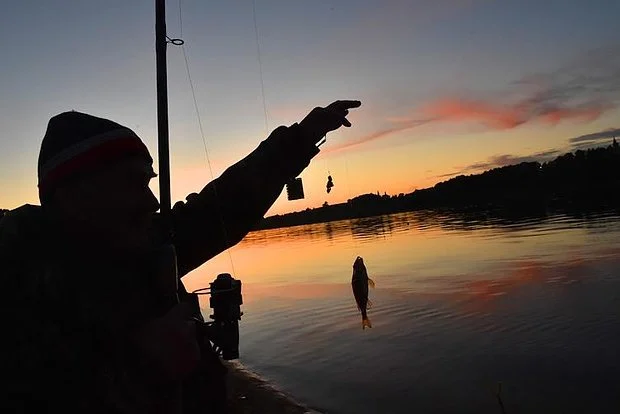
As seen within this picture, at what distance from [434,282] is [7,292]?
81.8ft

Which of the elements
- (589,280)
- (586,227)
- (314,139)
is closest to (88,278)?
(314,139)

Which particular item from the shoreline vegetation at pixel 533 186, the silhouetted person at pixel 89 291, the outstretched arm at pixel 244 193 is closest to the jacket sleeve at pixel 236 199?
the outstretched arm at pixel 244 193

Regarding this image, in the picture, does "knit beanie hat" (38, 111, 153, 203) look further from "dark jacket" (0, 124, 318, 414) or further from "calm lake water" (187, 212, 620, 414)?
"calm lake water" (187, 212, 620, 414)

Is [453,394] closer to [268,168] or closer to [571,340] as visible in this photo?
[571,340]

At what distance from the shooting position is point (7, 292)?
143 cm

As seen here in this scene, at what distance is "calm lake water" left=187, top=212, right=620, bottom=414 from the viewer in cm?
1113

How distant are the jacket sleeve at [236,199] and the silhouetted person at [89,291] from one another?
1.16m

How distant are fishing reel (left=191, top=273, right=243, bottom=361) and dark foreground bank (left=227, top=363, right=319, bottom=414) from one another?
8.77 metres

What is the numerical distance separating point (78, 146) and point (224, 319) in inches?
49.9

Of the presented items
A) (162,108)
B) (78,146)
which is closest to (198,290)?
(78,146)

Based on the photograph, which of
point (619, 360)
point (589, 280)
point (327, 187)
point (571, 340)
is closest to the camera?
point (327, 187)

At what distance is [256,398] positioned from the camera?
11.9m

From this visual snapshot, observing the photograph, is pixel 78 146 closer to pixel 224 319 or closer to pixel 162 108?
pixel 224 319

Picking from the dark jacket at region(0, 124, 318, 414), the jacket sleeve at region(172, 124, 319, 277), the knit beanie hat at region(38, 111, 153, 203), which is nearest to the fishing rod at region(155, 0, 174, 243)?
the jacket sleeve at region(172, 124, 319, 277)
